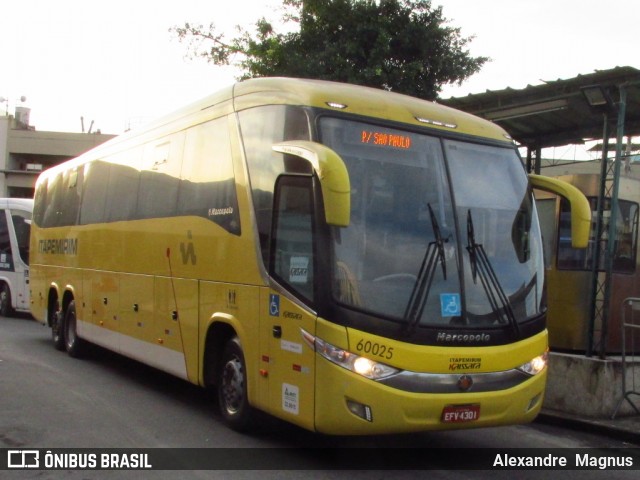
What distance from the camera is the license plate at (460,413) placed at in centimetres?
632

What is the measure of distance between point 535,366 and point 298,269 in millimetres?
2288

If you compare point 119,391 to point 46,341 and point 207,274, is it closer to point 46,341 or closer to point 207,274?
point 207,274

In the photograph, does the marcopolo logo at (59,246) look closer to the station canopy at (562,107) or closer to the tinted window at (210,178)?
the tinted window at (210,178)

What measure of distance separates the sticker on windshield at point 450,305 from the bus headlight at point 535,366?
860 millimetres

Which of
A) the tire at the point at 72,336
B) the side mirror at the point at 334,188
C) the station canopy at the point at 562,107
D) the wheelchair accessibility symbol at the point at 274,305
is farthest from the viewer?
the tire at the point at 72,336

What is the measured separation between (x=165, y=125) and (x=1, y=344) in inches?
282

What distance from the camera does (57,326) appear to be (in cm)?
1422

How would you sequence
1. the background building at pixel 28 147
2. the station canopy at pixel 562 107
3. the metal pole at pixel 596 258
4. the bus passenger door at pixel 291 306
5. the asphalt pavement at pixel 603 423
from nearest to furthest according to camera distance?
the bus passenger door at pixel 291 306, the asphalt pavement at pixel 603 423, the metal pole at pixel 596 258, the station canopy at pixel 562 107, the background building at pixel 28 147

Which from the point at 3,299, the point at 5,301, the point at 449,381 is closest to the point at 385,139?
the point at 449,381

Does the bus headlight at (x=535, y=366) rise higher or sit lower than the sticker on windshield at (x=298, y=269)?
lower

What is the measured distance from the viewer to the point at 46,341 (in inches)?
625

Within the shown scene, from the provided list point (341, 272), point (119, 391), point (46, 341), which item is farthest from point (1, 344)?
point (341, 272)

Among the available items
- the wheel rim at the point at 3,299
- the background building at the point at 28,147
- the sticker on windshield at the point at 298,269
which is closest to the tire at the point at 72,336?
the sticker on windshield at the point at 298,269

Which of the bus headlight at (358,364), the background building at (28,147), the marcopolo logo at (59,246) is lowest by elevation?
the bus headlight at (358,364)
